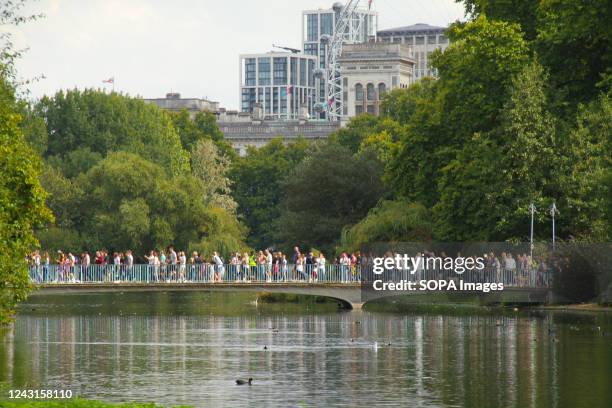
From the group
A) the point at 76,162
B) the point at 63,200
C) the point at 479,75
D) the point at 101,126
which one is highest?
the point at 101,126

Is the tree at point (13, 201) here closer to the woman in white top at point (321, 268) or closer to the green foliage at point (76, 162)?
the woman in white top at point (321, 268)

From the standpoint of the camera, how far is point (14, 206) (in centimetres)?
5234

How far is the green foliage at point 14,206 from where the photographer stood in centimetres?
5072

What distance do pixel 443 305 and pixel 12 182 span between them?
3744 cm

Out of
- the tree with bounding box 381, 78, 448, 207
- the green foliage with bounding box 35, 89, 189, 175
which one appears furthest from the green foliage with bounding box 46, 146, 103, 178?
the tree with bounding box 381, 78, 448, 207

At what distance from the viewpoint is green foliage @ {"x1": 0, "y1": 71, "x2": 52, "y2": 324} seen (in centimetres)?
5072

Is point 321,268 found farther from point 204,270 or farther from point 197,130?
point 197,130

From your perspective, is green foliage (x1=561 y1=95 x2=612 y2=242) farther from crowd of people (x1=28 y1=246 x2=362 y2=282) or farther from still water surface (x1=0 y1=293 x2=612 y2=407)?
crowd of people (x1=28 y1=246 x2=362 y2=282)

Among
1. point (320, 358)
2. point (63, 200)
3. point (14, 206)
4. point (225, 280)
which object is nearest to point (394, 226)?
point (225, 280)

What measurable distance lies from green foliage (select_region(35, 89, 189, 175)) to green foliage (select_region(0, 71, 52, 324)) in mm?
70051

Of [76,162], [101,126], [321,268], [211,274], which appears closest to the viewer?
[321,268]

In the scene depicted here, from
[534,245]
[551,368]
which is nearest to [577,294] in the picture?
[534,245]

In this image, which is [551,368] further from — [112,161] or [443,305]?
[112,161]

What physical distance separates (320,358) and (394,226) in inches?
1461
